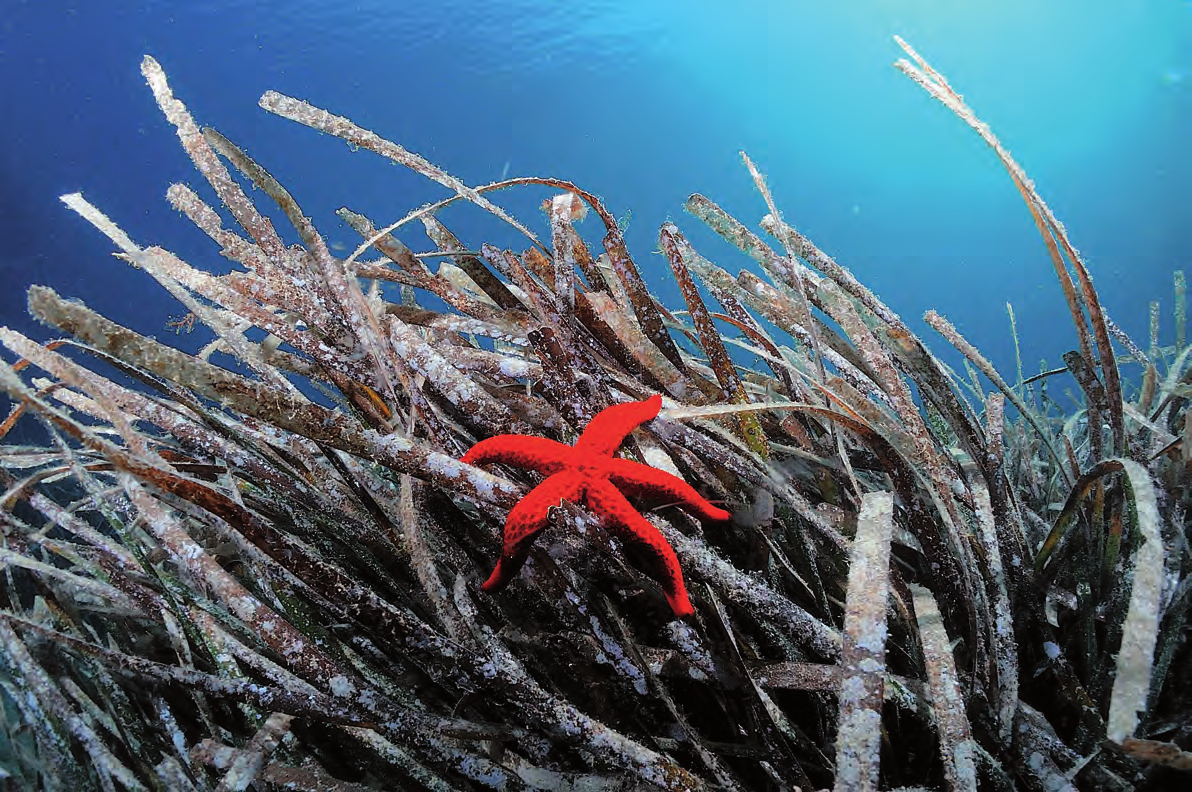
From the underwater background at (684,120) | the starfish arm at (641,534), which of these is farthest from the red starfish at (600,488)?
the underwater background at (684,120)

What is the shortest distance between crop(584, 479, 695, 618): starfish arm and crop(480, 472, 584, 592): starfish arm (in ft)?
0.10

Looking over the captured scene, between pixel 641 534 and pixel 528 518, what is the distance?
5.6 inches

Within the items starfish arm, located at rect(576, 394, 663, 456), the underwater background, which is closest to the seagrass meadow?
starfish arm, located at rect(576, 394, 663, 456)

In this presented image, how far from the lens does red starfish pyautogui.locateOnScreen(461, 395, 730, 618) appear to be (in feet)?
2.29

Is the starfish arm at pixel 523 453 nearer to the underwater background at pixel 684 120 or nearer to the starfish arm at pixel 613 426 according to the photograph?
the starfish arm at pixel 613 426

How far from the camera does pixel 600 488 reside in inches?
28.7

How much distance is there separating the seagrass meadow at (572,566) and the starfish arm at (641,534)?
40mm

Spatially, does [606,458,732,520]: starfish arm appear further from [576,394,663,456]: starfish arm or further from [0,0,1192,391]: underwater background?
[0,0,1192,391]: underwater background

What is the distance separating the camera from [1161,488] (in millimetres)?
906

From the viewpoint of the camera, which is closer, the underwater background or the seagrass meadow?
the seagrass meadow

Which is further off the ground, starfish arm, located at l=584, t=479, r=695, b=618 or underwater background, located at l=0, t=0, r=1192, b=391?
underwater background, located at l=0, t=0, r=1192, b=391

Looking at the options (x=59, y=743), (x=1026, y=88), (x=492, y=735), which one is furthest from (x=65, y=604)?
(x=1026, y=88)

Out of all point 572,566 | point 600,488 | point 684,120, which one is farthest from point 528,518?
point 684,120

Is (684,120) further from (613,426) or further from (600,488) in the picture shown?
(600,488)
